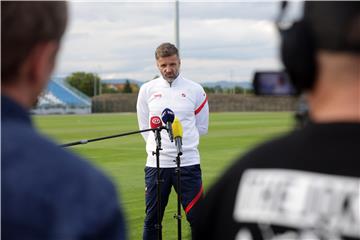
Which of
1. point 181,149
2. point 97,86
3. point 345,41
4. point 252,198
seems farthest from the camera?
point 97,86

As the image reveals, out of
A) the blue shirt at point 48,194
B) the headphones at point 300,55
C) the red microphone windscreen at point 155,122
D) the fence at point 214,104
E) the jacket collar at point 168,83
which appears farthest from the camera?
the fence at point 214,104

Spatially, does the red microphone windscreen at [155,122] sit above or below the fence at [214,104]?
above

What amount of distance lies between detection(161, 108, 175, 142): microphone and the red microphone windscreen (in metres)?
0.08

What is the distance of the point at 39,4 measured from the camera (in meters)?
1.58

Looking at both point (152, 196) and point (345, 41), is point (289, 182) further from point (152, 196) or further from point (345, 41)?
point (152, 196)

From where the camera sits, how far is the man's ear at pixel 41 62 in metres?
1.59

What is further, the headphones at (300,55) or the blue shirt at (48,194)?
the headphones at (300,55)

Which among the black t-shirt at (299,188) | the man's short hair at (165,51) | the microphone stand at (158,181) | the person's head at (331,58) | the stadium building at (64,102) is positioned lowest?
the stadium building at (64,102)

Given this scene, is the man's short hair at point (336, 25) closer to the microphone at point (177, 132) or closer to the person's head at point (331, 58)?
the person's head at point (331, 58)

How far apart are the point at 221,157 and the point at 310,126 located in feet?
54.4

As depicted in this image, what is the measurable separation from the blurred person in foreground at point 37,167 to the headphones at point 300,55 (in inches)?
20.3

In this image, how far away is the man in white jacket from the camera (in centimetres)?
673

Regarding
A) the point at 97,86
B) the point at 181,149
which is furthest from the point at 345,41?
the point at 97,86

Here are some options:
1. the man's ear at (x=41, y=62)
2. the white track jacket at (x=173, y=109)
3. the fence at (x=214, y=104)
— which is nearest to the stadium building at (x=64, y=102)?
the fence at (x=214, y=104)
